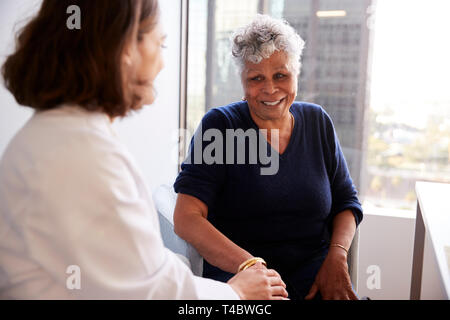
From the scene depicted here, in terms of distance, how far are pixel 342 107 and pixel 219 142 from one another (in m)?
1.15

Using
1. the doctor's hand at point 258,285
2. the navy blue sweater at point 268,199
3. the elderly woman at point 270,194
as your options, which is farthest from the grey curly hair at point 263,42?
the doctor's hand at point 258,285

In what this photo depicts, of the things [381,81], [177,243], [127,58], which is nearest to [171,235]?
[177,243]

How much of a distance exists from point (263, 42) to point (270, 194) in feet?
1.57

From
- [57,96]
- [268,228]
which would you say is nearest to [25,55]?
[57,96]

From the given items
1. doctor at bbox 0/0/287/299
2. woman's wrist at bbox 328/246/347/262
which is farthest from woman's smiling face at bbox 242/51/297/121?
doctor at bbox 0/0/287/299

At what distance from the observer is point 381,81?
2.18 metres

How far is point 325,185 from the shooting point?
1364 millimetres

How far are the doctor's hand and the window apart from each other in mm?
1423

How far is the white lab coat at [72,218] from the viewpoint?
24.9 inches

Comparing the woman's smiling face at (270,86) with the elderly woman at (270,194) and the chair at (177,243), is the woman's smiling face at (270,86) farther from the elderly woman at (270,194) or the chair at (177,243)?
the chair at (177,243)

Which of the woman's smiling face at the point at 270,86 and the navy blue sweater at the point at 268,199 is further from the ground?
the woman's smiling face at the point at 270,86

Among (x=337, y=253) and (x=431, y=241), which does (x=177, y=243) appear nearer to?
(x=337, y=253)

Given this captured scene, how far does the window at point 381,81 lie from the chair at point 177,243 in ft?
3.00
